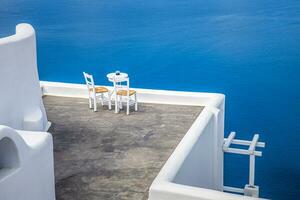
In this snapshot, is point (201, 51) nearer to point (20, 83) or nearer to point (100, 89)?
point (100, 89)

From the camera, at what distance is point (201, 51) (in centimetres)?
2578

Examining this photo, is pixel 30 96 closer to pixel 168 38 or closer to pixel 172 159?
pixel 172 159

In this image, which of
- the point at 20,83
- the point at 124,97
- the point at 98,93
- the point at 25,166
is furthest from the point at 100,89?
the point at 25,166

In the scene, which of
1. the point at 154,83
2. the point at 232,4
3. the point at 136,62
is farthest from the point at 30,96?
the point at 232,4

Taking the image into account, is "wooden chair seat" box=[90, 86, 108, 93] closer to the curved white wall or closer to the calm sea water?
the curved white wall

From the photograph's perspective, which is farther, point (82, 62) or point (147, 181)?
point (82, 62)

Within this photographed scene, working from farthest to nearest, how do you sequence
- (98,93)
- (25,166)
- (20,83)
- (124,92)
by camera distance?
(98,93)
(124,92)
(20,83)
(25,166)

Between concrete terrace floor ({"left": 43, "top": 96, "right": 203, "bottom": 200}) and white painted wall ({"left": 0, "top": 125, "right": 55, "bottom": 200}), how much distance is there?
2.52 feet

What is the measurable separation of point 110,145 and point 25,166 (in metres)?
2.94

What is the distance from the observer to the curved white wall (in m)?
7.50

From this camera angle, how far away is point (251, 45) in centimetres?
2620

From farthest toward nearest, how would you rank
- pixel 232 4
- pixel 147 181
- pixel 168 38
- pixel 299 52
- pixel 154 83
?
pixel 232 4 < pixel 168 38 < pixel 299 52 < pixel 154 83 < pixel 147 181

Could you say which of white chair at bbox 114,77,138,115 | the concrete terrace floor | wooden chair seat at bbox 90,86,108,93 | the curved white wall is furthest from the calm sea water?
the curved white wall

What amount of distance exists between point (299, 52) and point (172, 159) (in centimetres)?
2005
